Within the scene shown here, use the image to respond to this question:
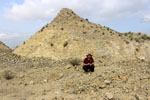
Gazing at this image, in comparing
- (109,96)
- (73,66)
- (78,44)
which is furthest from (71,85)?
(78,44)

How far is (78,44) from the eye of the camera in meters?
15.7

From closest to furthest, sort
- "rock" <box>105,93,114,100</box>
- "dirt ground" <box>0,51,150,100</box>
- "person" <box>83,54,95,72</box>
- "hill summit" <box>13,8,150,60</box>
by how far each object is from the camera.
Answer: "rock" <box>105,93,114,100</box> < "dirt ground" <box>0,51,150,100</box> < "person" <box>83,54,95,72</box> < "hill summit" <box>13,8,150,60</box>

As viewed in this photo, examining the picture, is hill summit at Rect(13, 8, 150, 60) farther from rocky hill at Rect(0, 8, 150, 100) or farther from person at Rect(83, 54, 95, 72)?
person at Rect(83, 54, 95, 72)

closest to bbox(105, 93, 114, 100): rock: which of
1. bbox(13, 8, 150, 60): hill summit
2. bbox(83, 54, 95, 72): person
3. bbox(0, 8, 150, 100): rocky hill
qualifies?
bbox(0, 8, 150, 100): rocky hill

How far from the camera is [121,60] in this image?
1470 centimetres

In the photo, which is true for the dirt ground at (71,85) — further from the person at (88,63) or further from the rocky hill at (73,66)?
the person at (88,63)

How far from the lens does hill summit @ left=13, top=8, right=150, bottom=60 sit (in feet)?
50.1

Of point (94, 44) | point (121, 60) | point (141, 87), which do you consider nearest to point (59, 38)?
point (94, 44)

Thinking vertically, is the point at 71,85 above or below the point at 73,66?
below

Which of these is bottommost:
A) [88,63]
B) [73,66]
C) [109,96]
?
[109,96]

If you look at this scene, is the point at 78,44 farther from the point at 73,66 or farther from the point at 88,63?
the point at 88,63

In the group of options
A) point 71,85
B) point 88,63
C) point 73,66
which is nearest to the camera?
point 71,85

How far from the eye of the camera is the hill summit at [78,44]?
15266mm

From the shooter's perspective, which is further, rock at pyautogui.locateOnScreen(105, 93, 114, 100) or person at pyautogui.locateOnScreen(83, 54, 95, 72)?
person at pyautogui.locateOnScreen(83, 54, 95, 72)
